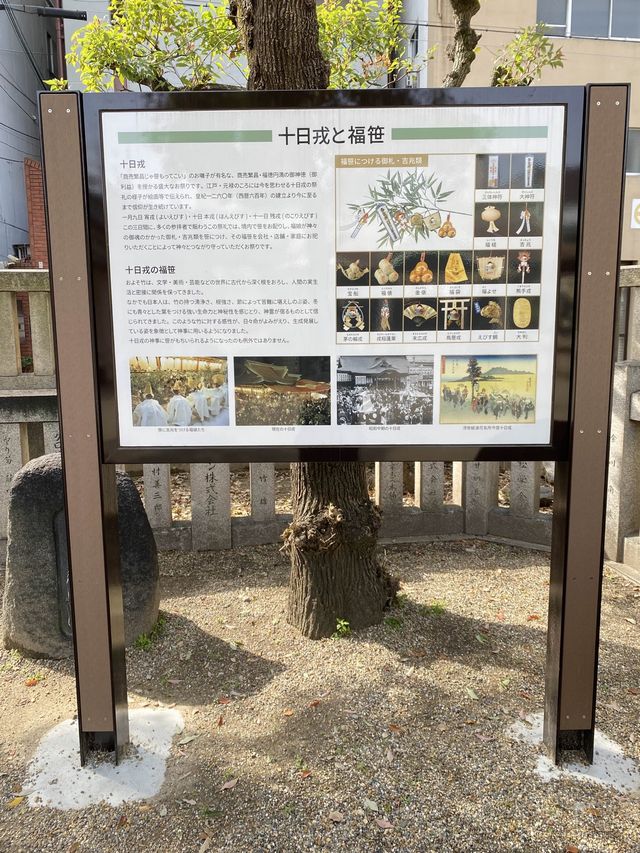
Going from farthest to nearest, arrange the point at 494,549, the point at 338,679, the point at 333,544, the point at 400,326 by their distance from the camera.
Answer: the point at 494,549 < the point at 333,544 < the point at 338,679 < the point at 400,326

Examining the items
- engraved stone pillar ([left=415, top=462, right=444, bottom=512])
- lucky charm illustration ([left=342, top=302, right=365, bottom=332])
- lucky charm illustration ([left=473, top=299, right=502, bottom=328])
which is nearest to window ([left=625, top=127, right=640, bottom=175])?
engraved stone pillar ([left=415, top=462, right=444, bottom=512])

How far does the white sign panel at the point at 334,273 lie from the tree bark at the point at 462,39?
202 cm

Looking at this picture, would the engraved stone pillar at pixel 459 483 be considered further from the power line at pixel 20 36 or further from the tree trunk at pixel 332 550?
the power line at pixel 20 36

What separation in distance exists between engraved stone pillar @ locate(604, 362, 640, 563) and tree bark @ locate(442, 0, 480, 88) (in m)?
2.32

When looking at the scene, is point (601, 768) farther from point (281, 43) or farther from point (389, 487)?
point (281, 43)

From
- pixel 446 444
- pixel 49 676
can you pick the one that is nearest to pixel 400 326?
pixel 446 444

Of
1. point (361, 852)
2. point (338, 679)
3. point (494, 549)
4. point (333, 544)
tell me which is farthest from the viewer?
point (494, 549)

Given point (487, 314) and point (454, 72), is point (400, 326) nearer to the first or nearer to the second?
point (487, 314)

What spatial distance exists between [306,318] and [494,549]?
3.37 metres

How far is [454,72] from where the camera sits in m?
4.31

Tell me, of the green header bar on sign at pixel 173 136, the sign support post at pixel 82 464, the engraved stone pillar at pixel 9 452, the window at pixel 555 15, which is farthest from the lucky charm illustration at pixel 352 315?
the window at pixel 555 15

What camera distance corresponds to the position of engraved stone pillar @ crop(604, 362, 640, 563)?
15.6 ft

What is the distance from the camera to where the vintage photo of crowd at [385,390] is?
2504 mm

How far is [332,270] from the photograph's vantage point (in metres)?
2.45
